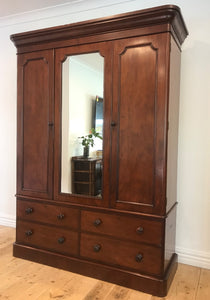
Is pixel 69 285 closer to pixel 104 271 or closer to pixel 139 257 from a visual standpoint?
pixel 104 271

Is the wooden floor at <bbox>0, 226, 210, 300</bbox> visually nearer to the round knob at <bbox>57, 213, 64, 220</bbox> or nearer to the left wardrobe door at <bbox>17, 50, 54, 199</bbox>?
the round knob at <bbox>57, 213, 64, 220</bbox>

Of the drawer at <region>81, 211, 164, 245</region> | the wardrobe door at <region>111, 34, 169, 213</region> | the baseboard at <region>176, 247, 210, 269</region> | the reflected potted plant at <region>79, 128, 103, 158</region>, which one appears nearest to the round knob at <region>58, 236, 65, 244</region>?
the drawer at <region>81, 211, 164, 245</region>

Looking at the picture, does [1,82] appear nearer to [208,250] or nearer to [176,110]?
[176,110]

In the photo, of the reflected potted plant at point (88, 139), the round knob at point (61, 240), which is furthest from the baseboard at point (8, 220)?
the reflected potted plant at point (88, 139)

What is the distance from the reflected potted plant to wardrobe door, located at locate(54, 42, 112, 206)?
19 millimetres

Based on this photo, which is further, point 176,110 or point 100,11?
point 100,11

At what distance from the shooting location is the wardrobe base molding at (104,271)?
6.13ft

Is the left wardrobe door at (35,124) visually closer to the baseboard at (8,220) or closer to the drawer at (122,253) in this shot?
the drawer at (122,253)

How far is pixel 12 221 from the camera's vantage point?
10.4ft

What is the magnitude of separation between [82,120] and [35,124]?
0.49 meters

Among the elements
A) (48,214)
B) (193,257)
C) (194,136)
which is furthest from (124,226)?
(194,136)

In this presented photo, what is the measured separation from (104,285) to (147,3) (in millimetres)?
2525

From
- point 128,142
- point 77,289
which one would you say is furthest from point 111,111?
point 77,289

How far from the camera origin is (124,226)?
196cm
